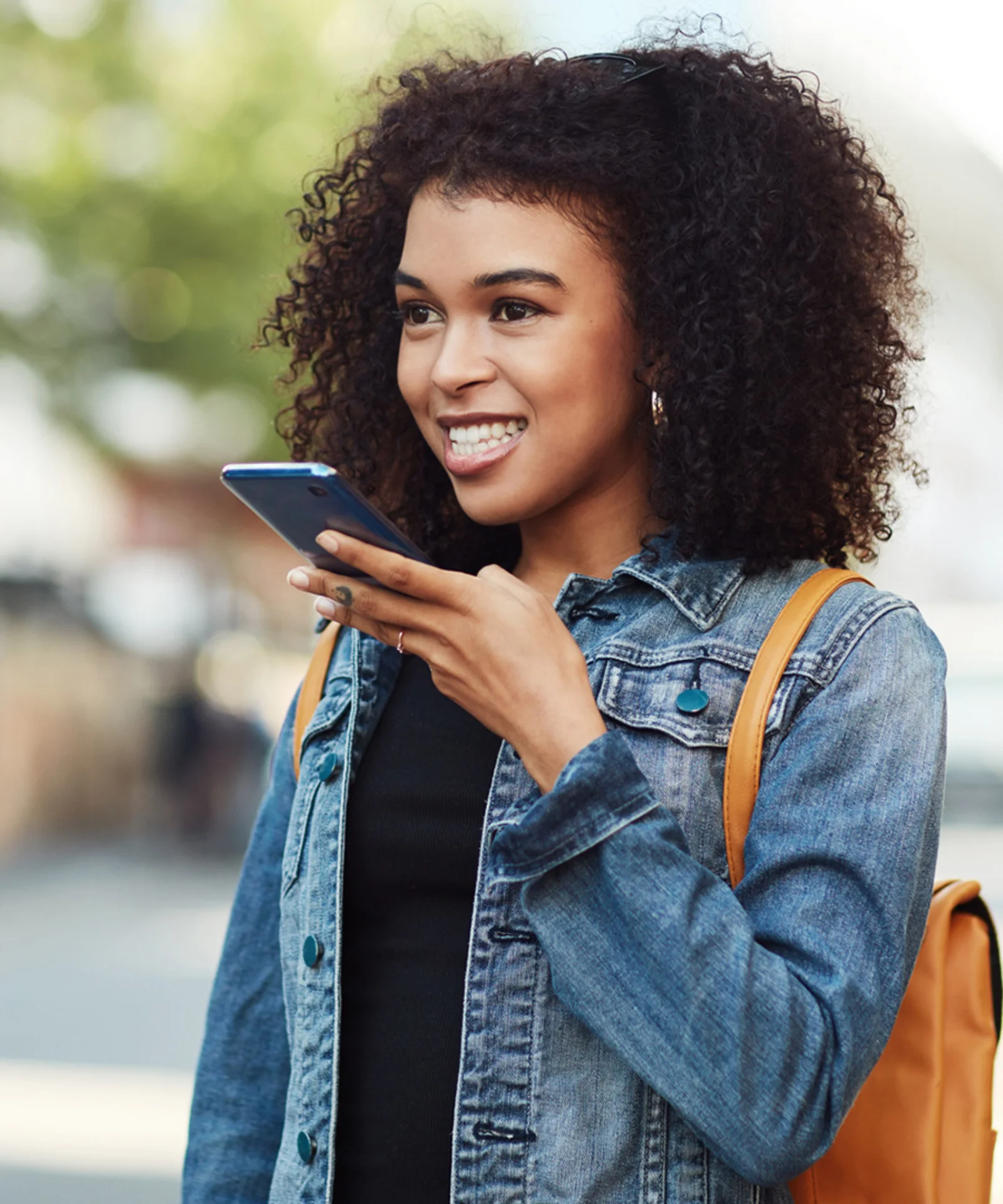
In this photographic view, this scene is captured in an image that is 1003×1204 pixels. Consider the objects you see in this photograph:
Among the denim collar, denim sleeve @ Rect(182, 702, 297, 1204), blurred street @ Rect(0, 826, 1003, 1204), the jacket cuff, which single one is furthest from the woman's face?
blurred street @ Rect(0, 826, 1003, 1204)

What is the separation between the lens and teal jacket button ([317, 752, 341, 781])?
2193 millimetres

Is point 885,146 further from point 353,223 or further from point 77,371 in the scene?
point 77,371

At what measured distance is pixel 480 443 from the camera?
2.14 m

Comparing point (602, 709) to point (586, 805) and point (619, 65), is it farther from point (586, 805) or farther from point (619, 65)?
point (619, 65)

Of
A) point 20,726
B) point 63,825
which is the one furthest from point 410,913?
point 63,825

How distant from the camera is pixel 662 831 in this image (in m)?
1.71

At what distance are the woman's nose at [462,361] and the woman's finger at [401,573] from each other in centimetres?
39

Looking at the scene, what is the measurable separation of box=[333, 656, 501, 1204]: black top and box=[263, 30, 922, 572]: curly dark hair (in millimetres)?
482

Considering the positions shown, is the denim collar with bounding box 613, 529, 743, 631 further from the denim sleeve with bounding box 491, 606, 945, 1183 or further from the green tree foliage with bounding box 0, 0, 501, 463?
the green tree foliage with bounding box 0, 0, 501, 463

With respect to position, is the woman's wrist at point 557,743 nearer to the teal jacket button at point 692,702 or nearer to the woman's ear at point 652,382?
the teal jacket button at point 692,702

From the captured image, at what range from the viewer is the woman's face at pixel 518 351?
2.08 metres

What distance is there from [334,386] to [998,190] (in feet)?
37.2

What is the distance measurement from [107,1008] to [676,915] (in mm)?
7000

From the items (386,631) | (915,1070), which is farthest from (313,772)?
(915,1070)
